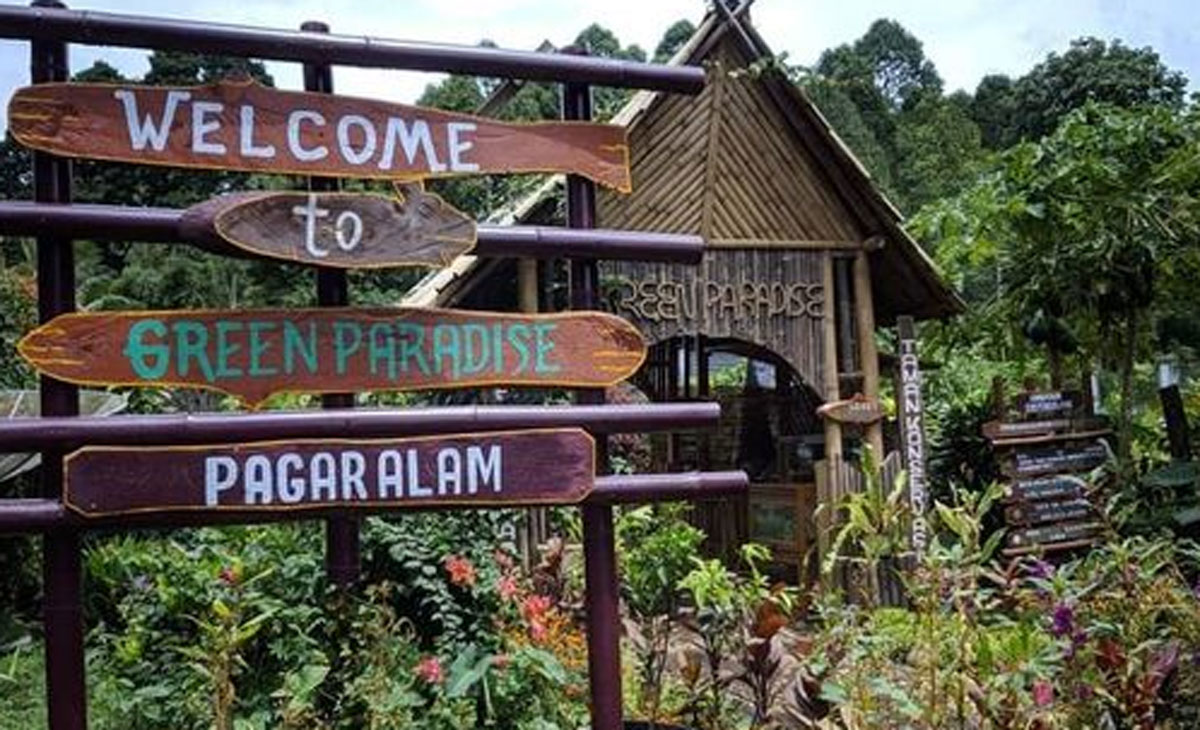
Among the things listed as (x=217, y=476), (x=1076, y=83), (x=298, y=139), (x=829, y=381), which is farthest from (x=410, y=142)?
(x=1076, y=83)

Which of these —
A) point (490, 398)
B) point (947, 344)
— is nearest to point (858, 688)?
point (490, 398)

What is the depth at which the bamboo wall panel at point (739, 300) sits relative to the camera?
7.79 meters

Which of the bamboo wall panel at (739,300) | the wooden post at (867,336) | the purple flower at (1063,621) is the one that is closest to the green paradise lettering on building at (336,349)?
the purple flower at (1063,621)

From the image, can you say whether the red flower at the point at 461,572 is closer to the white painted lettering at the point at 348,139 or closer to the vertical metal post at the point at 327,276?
the vertical metal post at the point at 327,276

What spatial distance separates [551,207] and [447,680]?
4169 millimetres

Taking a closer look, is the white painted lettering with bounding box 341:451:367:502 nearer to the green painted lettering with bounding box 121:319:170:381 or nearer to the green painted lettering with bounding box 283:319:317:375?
the green painted lettering with bounding box 283:319:317:375

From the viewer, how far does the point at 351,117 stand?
3.59m

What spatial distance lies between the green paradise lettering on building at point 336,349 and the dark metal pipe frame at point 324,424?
12cm

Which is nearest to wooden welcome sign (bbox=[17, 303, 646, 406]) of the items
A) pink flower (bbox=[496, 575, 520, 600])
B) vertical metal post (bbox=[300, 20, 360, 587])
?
vertical metal post (bbox=[300, 20, 360, 587])

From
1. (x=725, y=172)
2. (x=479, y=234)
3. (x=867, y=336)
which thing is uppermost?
(x=725, y=172)

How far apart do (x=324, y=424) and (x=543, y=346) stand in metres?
→ 0.74

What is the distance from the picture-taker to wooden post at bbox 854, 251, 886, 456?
8.65 m

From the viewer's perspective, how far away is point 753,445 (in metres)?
10.9

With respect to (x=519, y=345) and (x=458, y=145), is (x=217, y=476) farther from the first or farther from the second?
(x=458, y=145)
